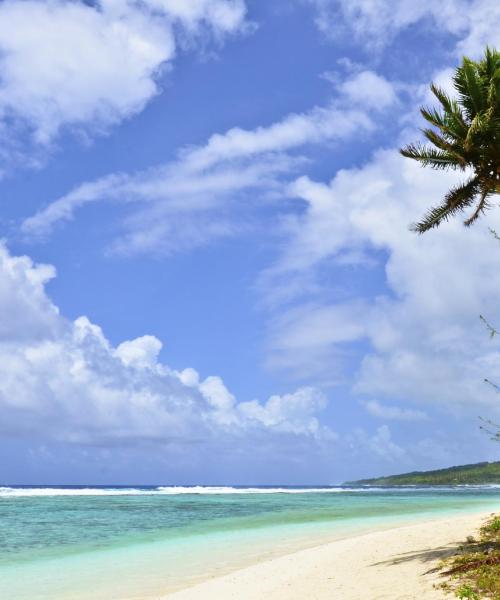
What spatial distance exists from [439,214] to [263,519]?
2697cm

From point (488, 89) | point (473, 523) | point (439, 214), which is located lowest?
point (473, 523)

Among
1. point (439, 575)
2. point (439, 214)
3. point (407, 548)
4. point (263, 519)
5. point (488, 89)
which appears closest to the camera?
point (439, 575)

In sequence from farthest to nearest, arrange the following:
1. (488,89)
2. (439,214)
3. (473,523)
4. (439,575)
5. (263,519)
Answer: (263,519) < (473,523) < (439,214) < (488,89) < (439,575)

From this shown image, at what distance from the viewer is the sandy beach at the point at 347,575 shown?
482 inches

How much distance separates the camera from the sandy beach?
40.2 feet

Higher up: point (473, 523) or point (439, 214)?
point (439, 214)

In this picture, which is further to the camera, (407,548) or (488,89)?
(407,548)

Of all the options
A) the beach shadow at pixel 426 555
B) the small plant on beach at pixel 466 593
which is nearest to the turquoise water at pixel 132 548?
the beach shadow at pixel 426 555

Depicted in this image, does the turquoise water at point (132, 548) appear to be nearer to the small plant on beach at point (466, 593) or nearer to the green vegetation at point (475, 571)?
the green vegetation at point (475, 571)

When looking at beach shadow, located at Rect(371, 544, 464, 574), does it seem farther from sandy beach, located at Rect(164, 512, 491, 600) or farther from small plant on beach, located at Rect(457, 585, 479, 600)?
small plant on beach, located at Rect(457, 585, 479, 600)

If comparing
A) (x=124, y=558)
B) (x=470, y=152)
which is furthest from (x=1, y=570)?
(x=470, y=152)

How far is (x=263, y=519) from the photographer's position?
123 feet

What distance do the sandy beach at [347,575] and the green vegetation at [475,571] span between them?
0.36m

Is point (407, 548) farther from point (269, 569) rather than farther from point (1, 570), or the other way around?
point (1, 570)
